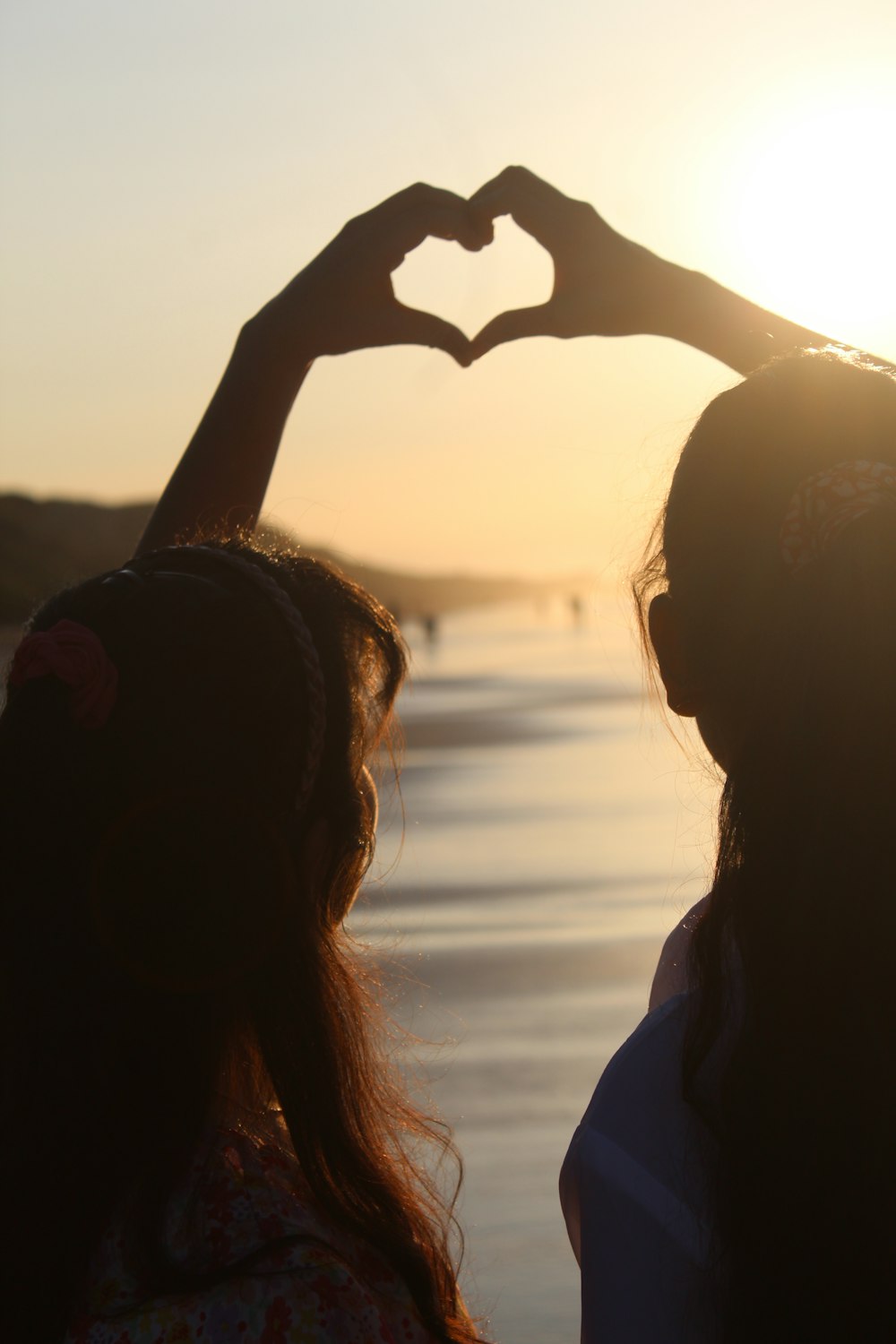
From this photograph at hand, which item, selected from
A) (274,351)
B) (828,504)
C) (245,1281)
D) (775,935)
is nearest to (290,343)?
(274,351)

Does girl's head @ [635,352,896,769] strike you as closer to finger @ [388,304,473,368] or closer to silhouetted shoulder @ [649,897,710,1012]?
silhouetted shoulder @ [649,897,710,1012]

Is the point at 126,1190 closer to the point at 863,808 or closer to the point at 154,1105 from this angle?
the point at 154,1105

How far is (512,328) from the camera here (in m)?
2.30

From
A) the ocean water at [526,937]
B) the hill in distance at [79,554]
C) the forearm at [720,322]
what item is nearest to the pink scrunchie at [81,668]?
the ocean water at [526,937]

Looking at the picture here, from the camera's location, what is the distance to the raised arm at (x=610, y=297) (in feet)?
7.45

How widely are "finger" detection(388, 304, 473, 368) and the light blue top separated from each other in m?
1.08

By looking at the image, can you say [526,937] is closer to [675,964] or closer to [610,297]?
[610,297]

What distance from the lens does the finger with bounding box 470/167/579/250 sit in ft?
7.41

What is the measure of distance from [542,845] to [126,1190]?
9.84m

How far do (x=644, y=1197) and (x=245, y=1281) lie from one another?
16.6 inches

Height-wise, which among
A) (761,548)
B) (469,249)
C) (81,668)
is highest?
(469,249)

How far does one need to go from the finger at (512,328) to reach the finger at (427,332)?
0.02 meters

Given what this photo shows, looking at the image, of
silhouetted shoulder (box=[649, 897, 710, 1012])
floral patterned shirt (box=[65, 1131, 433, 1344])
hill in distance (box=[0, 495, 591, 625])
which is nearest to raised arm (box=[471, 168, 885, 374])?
silhouetted shoulder (box=[649, 897, 710, 1012])

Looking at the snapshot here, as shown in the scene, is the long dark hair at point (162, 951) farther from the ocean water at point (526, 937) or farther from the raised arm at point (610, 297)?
the raised arm at point (610, 297)
